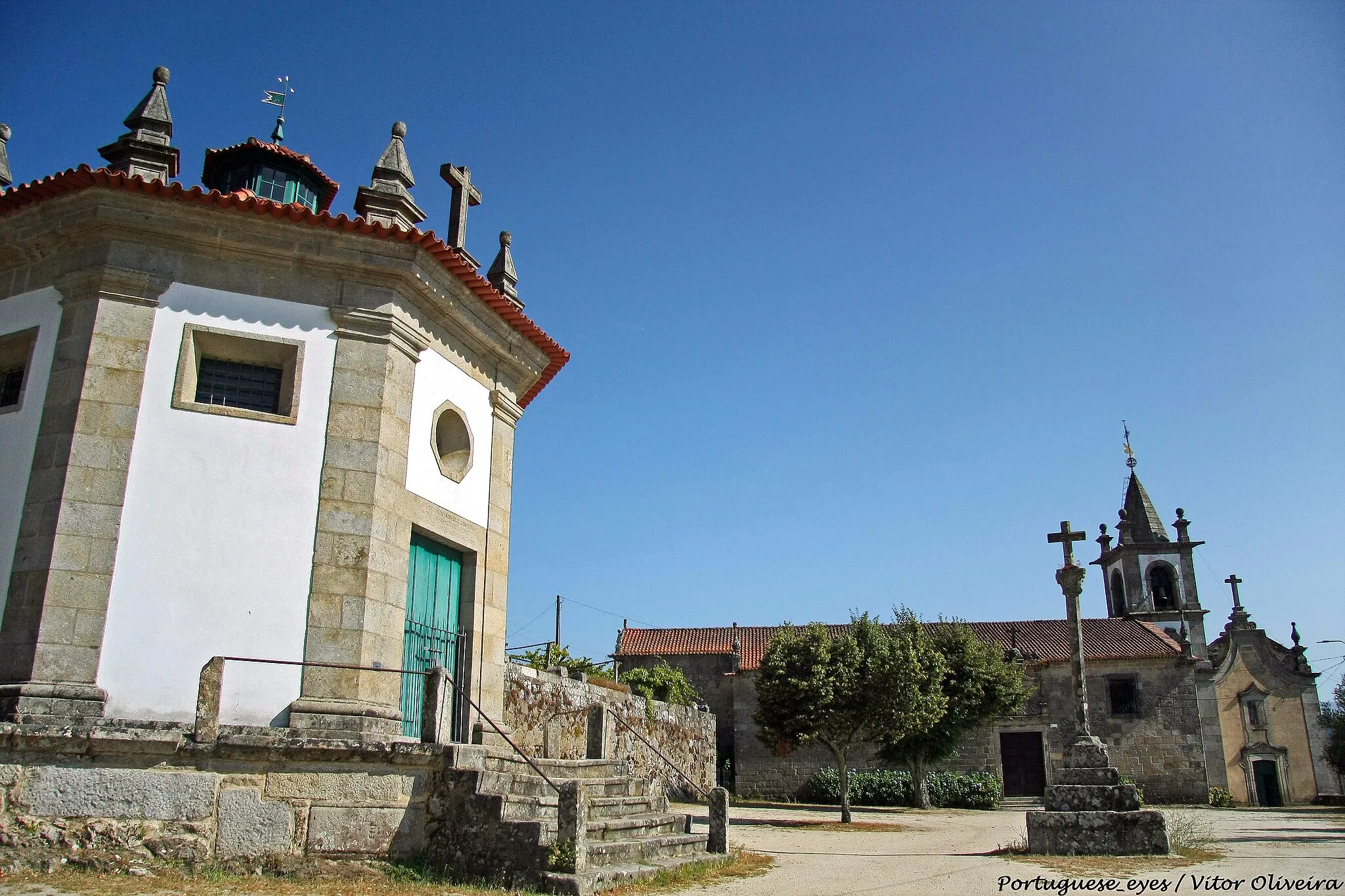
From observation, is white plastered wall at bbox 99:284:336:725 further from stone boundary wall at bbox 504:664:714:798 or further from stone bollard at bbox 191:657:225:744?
stone boundary wall at bbox 504:664:714:798

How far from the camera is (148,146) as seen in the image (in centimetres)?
882

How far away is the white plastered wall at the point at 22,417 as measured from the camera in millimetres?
7695

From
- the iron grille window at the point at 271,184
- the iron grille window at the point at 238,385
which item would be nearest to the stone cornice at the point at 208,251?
the iron grille window at the point at 238,385

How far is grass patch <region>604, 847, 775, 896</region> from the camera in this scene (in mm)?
7516

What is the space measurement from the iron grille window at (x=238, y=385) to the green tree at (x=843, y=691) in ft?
49.4

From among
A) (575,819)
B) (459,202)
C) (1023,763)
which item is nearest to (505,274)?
(459,202)

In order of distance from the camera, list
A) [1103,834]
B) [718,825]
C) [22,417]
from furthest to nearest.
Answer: [1103,834], [718,825], [22,417]

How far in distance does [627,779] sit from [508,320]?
5.07 metres

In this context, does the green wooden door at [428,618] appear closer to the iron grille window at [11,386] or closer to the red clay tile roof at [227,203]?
the red clay tile roof at [227,203]

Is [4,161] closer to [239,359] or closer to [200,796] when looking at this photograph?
[239,359]

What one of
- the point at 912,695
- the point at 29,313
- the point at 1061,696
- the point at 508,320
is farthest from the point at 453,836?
the point at 1061,696

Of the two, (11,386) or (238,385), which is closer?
(238,385)

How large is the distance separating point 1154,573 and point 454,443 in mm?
48035

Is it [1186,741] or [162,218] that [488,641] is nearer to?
[162,218]
